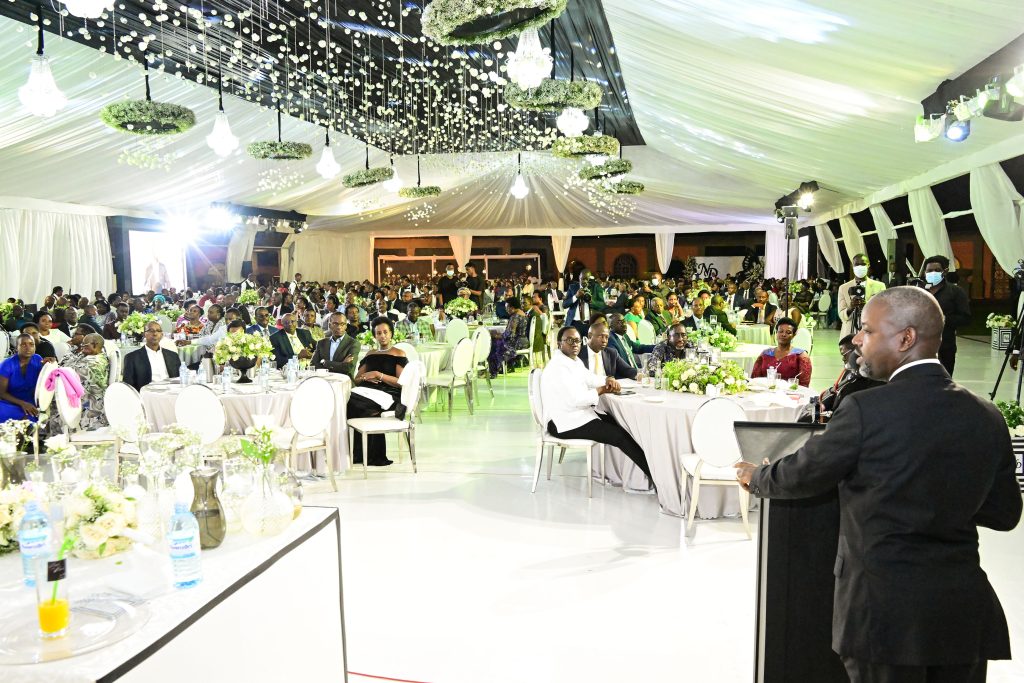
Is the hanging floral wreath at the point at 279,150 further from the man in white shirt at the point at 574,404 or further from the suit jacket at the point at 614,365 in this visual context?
the man in white shirt at the point at 574,404

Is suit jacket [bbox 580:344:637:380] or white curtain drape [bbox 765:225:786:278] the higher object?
white curtain drape [bbox 765:225:786:278]

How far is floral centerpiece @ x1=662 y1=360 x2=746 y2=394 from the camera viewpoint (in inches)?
240

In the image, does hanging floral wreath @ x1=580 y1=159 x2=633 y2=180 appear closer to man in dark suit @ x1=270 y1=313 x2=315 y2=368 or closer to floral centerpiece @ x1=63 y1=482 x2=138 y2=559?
man in dark suit @ x1=270 y1=313 x2=315 y2=368

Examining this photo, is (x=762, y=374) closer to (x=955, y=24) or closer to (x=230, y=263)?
(x=955, y=24)

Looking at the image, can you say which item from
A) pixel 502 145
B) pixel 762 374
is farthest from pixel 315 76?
pixel 762 374

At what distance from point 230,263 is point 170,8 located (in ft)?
48.6

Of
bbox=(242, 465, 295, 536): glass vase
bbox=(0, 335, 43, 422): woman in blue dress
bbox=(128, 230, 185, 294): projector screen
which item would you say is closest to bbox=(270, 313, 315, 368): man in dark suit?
bbox=(0, 335, 43, 422): woman in blue dress

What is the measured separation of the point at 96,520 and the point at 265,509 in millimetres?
494

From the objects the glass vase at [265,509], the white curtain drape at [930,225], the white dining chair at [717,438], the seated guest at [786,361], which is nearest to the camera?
the glass vase at [265,509]

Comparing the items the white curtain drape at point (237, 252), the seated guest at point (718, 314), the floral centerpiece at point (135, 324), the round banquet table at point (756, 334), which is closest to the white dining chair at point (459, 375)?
the seated guest at point (718, 314)

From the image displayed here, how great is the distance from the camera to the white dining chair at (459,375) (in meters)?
9.29

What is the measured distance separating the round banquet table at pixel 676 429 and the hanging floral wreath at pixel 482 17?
110 inches

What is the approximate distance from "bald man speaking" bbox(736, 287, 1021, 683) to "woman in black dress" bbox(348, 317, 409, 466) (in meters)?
5.23

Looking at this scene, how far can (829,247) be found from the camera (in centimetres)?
2261
